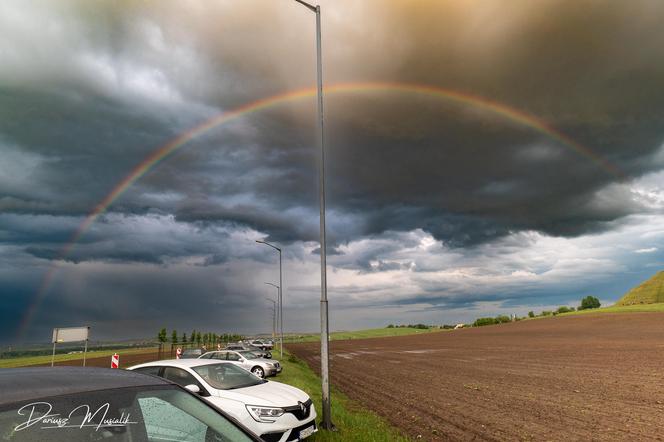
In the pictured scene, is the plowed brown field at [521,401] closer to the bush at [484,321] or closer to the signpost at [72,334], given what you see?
the signpost at [72,334]

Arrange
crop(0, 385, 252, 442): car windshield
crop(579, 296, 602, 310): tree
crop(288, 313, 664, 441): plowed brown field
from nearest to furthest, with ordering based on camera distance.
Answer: crop(0, 385, 252, 442): car windshield → crop(288, 313, 664, 441): plowed brown field → crop(579, 296, 602, 310): tree

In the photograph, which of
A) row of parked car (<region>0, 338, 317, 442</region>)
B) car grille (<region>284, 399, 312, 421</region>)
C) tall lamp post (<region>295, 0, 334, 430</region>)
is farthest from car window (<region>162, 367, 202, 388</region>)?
row of parked car (<region>0, 338, 317, 442</region>)

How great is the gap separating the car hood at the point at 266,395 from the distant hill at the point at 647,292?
7160 inches

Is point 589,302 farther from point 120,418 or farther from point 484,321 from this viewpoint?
point 120,418

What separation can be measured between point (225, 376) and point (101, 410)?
257 inches

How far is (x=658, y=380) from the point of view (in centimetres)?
2042

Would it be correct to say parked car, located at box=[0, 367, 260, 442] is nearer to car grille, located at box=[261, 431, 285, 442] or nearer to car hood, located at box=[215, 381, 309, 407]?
car grille, located at box=[261, 431, 285, 442]

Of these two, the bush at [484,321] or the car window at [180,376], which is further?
the bush at [484,321]

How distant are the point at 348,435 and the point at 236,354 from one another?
15.7 meters

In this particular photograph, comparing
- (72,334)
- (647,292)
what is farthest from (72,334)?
(647,292)

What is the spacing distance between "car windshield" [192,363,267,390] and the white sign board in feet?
56.1

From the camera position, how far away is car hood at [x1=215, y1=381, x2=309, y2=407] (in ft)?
24.7

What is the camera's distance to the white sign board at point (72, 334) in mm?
22594

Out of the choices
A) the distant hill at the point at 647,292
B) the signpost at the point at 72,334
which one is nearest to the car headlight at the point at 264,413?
the signpost at the point at 72,334
